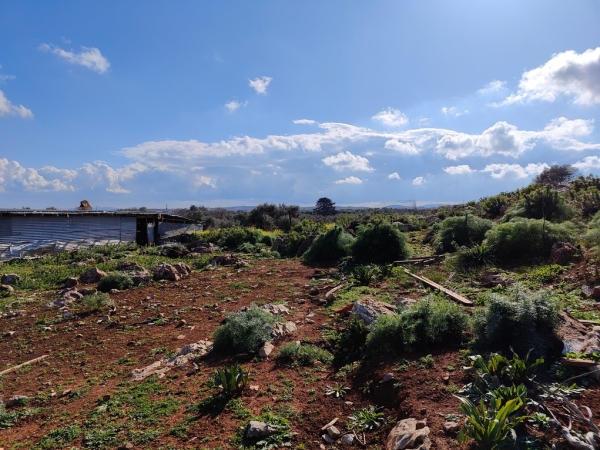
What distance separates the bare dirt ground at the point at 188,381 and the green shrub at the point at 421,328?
181mm

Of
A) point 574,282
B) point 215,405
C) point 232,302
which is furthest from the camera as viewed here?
point 232,302

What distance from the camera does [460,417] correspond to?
317 centimetres

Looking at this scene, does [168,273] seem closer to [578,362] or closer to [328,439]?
[328,439]

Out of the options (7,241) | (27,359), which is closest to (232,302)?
A: (27,359)

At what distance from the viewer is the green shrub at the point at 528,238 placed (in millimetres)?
9461

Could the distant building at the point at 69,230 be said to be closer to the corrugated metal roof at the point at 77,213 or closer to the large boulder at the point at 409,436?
the corrugated metal roof at the point at 77,213

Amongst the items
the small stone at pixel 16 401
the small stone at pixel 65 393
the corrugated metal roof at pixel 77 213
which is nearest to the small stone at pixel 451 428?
the small stone at pixel 65 393

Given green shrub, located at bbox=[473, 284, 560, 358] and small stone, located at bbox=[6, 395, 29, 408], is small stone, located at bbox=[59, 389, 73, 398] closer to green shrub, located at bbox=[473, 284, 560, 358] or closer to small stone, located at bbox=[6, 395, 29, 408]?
small stone, located at bbox=[6, 395, 29, 408]

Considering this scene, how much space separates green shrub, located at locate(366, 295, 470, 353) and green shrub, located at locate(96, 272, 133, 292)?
800cm

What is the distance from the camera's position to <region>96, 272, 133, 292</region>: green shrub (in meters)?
10.5

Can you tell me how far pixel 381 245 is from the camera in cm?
1225

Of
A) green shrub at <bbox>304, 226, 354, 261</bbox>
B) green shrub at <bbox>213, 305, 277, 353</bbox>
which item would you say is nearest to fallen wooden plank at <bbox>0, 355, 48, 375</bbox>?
green shrub at <bbox>213, 305, 277, 353</bbox>

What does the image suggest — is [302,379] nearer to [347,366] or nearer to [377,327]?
[347,366]

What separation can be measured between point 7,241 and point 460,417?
22288 millimetres
